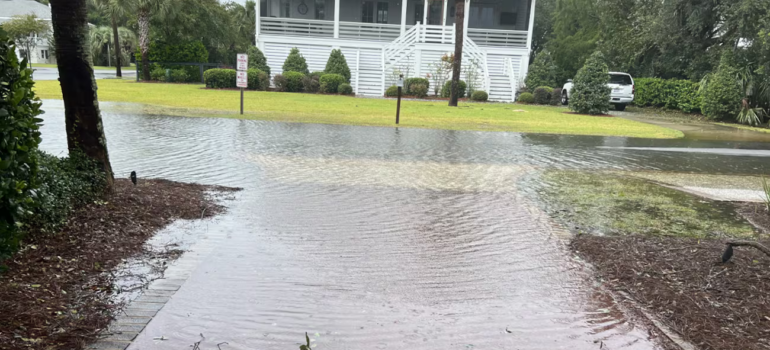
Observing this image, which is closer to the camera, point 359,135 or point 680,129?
point 359,135

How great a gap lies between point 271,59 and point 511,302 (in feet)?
97.9

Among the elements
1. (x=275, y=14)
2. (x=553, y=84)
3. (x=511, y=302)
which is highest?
(x=275, y=14)

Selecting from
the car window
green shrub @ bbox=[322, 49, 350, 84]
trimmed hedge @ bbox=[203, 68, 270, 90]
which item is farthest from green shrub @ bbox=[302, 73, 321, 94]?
the car window

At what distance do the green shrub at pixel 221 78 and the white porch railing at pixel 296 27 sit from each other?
6.54 m

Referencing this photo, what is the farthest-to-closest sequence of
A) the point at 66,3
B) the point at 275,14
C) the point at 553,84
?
the point at 275,14 < the point at 553,84 < the point at 66,3

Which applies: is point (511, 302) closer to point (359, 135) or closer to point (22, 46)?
point (359, 135)

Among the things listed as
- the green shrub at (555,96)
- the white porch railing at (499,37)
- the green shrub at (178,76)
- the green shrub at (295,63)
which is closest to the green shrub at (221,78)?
the green shrub at (295,63)

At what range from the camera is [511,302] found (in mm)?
4227

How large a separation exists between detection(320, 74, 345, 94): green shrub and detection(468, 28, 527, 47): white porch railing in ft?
33.7

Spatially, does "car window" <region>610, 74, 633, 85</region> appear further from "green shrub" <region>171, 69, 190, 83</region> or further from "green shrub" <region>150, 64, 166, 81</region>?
"green shrub" <region>150, 64, 166, 81</region>

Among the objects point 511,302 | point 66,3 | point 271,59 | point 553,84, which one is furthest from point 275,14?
point 511,302

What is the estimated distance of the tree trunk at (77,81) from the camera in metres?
5.44

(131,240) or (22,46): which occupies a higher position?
(22,46)

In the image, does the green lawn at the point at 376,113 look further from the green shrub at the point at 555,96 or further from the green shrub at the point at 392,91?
the green shrub at the point at 555,96
